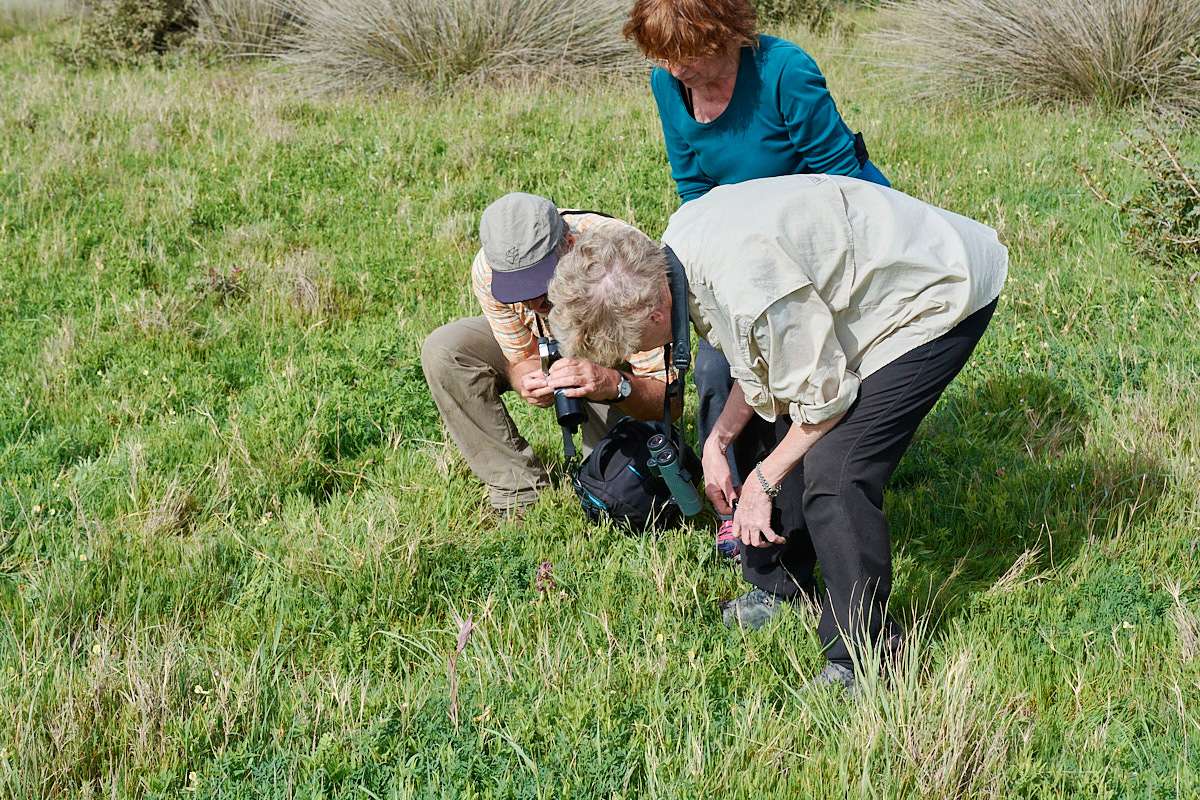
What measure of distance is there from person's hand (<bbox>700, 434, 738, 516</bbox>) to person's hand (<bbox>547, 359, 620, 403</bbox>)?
48cm

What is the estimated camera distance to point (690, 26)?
385cm

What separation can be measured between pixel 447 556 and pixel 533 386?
725 mm

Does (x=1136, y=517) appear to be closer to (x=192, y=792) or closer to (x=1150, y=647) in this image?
(x=1150, y=647)

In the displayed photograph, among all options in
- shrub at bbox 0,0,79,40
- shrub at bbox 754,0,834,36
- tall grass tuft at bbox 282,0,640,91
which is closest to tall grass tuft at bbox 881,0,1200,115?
tall grass tuft at bbox 282,0,640,91

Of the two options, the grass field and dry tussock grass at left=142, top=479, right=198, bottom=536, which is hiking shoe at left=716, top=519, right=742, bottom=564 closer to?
the grass field

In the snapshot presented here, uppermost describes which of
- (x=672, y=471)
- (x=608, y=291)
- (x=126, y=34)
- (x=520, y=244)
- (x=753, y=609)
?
(x=608, y=291)

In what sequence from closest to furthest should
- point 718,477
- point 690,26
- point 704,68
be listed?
point 718,477, point 690,26, point 704,68

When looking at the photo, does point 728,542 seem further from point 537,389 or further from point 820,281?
point 820,281

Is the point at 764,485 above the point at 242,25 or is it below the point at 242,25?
below

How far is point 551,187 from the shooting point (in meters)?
7.95

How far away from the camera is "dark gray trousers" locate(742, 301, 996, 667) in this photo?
10.2ft

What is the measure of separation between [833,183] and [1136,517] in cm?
200

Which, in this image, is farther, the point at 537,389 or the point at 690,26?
the point at 537,389

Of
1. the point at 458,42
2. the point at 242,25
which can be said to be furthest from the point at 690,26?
the point at 242,25
